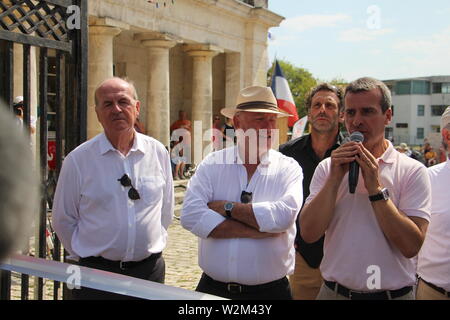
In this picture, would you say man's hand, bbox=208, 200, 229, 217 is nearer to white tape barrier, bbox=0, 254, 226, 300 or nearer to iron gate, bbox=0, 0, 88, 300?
white tape barrier, bbox=0, 254, 226, 300

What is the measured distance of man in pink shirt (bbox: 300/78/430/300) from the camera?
106 inches

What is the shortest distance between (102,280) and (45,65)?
1968mm

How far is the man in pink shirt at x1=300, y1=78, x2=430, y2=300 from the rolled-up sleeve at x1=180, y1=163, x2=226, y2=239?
0.62 meters

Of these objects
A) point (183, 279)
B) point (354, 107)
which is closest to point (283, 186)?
point (354, 107)

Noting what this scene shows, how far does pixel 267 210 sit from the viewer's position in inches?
127

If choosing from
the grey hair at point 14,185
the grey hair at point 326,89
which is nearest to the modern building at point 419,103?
the grey hair at point 326,89

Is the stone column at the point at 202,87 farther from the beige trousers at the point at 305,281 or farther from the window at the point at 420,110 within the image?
the window at the point at 420,110

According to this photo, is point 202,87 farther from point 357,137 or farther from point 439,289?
point 357,137

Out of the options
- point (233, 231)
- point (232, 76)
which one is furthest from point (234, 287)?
point (232, 76)

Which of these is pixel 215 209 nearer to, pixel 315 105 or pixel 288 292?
pixel 288 292

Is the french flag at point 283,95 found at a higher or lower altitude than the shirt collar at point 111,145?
higher

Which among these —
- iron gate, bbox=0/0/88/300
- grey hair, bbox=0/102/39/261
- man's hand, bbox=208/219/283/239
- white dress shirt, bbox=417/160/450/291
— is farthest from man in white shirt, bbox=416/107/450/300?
grey hair, bbox=0/102/39/261

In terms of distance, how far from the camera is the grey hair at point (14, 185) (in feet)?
2.60
